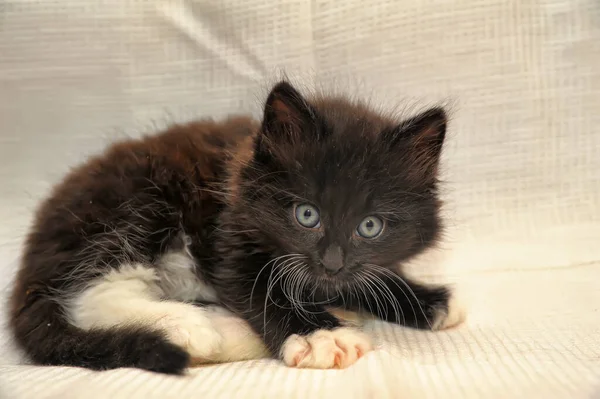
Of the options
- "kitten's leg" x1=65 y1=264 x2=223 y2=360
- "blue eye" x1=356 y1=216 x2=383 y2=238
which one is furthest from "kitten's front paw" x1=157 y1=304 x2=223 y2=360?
"blue eye" x1=356 y1=216 x2=383 y2=238

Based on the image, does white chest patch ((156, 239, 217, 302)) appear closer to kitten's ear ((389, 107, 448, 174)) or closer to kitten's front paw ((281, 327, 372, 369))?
kitten's front paw ((281, 327, 372, 369))

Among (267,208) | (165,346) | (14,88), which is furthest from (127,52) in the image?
(165,346)

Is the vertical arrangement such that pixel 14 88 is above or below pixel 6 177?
above

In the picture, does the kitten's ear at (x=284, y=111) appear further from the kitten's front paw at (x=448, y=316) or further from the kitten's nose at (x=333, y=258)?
the kitten's front paw at (x=448, y=316)

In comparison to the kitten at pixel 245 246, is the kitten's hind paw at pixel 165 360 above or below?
below

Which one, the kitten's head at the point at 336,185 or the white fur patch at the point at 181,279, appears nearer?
the kitten's head at the point at 336,185

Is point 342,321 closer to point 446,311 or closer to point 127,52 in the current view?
point 446,311

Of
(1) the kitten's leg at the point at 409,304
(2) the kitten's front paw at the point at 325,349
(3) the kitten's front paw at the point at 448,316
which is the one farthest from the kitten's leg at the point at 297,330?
(3) the kitten's front paw at the point at 448,316

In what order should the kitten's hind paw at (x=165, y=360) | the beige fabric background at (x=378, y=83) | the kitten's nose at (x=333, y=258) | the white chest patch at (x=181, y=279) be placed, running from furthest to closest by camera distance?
the beige fabric background at (x=378, y=83)
the white chest patch at (x=181, y=279)
the kitten's nose at (x=333, y=258)
the kitten's hind paw at (x=165, y=360)
